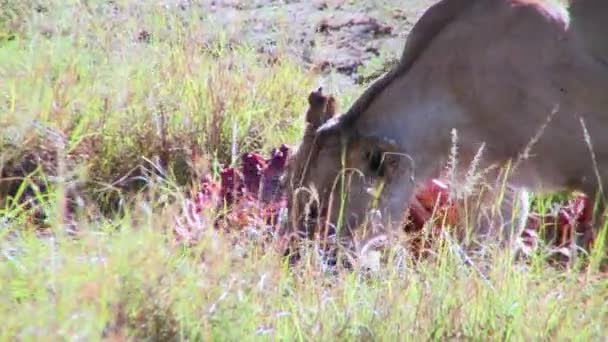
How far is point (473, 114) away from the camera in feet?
16.9

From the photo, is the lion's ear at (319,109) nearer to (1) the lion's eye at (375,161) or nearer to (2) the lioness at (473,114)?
(2) the lioness at (473,114)

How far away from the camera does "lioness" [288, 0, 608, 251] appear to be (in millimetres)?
4969

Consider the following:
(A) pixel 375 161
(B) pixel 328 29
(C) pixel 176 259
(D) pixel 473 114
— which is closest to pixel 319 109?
(A) pixel 375 161

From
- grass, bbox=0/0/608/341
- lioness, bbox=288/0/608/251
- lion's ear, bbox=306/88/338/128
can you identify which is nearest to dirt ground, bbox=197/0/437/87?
grass, bbox=0/0/608/341

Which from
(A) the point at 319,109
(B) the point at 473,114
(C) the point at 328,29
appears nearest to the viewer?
(B) the point at 473,114

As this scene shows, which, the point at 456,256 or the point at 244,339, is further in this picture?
the point at 456,256

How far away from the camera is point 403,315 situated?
3986 millimetres

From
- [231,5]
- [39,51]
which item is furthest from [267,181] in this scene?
[231,5]

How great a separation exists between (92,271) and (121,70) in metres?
3.30

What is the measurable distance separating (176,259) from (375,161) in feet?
4.12

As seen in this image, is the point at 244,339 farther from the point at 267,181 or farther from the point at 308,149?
the point at 267,181

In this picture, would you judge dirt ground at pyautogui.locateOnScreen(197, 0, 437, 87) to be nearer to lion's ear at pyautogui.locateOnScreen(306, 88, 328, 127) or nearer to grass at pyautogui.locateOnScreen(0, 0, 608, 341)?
grass at pyautogui.locateOnScreen(0, 0, 608, 341)

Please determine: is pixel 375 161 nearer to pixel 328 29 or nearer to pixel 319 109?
pixel 319 109

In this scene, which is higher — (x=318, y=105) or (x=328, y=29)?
(x=318, y=105)
